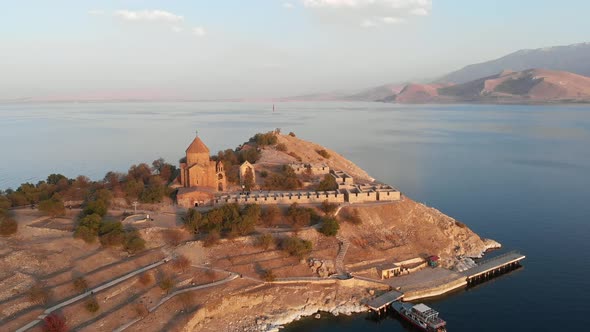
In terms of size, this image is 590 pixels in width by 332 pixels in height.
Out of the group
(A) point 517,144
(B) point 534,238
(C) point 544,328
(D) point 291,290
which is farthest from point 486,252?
(A) point 517,144

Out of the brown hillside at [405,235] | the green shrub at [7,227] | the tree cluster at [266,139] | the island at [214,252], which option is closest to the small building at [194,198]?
the island at [214,252]

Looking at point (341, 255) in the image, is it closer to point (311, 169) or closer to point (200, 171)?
point (200, 171)

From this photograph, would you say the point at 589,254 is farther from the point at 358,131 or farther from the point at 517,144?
the point at 358,131

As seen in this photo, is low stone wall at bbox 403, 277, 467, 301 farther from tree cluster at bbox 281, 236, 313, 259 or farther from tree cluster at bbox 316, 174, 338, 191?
tree cluster at bbox 316, 174, 338, 191

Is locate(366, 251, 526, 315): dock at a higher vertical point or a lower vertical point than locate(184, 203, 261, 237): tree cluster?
lower

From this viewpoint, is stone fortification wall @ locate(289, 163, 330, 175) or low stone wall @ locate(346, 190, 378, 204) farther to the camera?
stone fortification wall @ locate(289, 163, 330, 175)

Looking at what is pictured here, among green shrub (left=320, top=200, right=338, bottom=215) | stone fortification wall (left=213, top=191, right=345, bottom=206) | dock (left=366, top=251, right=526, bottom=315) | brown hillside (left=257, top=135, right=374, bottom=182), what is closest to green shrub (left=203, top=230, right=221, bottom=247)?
stone fortification wall (left=213, top=191, right=345, bottom=206)
